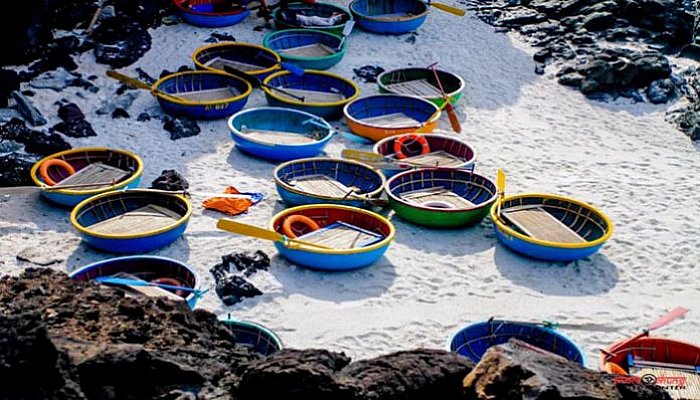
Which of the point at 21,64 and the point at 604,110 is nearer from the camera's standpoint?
the point at 21,64

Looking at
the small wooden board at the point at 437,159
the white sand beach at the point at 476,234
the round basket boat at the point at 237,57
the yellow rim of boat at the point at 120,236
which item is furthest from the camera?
the round basket boat at the point at 237,57

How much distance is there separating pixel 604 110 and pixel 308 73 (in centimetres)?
545

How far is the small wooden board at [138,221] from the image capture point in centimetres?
1166

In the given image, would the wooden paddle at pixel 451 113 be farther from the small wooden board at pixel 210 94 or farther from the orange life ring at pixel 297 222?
the orange life ring at pixel 297 222

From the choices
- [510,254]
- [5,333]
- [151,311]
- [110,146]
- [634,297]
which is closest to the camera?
[5,333]

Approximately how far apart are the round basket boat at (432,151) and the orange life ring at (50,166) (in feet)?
14.6

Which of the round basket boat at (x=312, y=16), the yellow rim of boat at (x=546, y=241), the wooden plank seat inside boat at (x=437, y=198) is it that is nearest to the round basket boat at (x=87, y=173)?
the wooden plank seat inside boat at (x=437, y=198)

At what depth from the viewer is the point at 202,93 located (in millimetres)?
15898

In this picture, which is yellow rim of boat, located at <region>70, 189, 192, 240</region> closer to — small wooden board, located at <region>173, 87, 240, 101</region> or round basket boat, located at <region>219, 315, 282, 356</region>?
round basket boat, located at <region>219, 315, 282, 356</region>

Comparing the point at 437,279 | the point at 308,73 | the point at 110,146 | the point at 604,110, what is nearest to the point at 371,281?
the point at 437,279

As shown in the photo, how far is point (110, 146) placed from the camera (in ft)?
46.4

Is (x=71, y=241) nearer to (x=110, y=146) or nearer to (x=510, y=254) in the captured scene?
(x=110, y=146)

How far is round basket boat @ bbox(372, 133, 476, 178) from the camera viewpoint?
13953mm

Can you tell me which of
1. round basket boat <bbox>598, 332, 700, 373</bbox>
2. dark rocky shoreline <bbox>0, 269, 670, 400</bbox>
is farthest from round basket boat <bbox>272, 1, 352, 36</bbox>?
dark rocky shoreline <bbox>0, 269, 670, 400</bbox>
